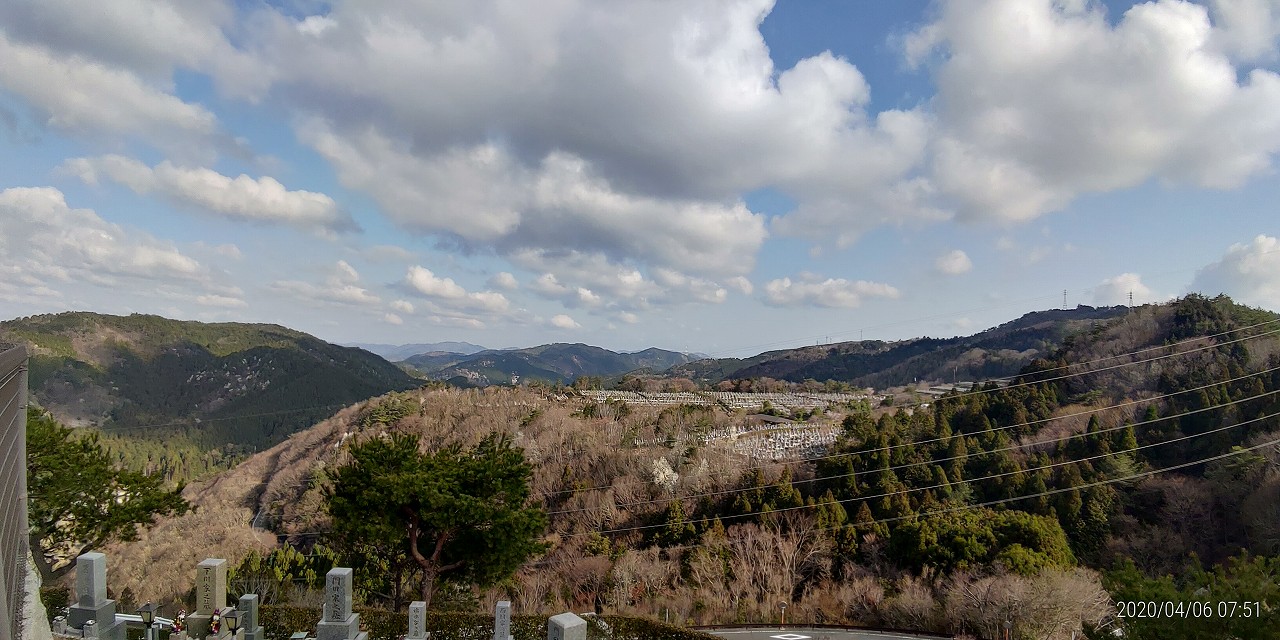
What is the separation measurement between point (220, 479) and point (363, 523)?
52701 millimetres

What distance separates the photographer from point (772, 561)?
2150 cm

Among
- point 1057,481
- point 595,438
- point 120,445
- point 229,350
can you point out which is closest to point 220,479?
point 595,438

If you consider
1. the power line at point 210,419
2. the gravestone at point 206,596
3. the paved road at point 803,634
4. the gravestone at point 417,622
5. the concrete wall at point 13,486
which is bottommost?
the paved road at point 803,634

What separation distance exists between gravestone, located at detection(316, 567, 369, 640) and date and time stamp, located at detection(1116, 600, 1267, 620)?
38.1 feet

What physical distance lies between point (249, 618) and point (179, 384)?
154m

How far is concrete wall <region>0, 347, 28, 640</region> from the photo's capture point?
545cm

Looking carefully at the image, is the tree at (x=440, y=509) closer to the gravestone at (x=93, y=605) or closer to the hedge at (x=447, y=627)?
the hedge at (x=447, y=627)

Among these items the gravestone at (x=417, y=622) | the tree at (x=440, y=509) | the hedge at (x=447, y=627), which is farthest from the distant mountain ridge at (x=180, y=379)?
the gravestone at (x=417, y=622)

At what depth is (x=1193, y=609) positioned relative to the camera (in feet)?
23.8

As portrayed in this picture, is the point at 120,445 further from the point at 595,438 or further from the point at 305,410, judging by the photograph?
the point at 595,438

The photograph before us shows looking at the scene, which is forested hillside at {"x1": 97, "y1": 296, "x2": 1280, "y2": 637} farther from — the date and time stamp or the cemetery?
the cemetery

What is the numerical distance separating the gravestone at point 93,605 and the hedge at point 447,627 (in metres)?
2.51

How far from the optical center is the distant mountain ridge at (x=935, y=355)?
85.8 meters

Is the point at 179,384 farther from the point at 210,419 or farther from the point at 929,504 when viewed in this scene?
the point at 929,504
